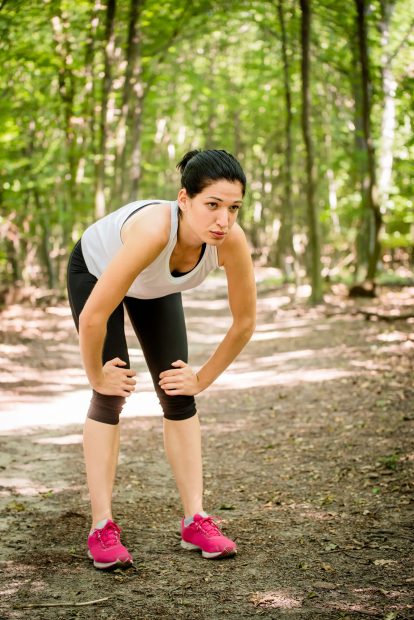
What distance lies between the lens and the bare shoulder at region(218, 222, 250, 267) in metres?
3.16

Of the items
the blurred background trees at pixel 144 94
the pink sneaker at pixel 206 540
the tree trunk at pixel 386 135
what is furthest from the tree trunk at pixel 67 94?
the pink sneaker at pixel 206 540

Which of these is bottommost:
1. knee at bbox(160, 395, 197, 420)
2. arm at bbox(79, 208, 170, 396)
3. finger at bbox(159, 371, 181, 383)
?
knee at bbox(160, 395, 197, 420)

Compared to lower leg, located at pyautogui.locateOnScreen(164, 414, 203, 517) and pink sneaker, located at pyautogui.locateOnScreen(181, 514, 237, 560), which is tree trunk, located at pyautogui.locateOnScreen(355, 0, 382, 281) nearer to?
lower leg, located at pyautogui.locateOnScreen(164, 414, 203, 517)

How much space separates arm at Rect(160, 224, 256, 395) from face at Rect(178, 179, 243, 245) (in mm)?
175

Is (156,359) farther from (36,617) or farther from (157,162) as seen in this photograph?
(157,162)

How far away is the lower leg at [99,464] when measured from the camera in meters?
3.34

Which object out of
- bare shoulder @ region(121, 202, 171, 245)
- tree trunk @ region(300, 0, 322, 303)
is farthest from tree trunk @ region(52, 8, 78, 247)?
bare shoulder @ region(121, 202, 171, 245)

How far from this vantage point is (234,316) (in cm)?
339

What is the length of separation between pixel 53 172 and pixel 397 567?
1485 centimetres

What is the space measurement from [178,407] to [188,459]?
0.80 ft

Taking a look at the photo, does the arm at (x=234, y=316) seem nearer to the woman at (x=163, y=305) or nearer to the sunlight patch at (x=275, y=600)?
the woman at (x=163, y=305)

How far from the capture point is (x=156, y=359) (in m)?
3.44

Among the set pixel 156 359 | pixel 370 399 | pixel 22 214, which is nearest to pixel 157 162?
pixel 22 214

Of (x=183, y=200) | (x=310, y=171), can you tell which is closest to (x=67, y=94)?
(x=310, y=171)
